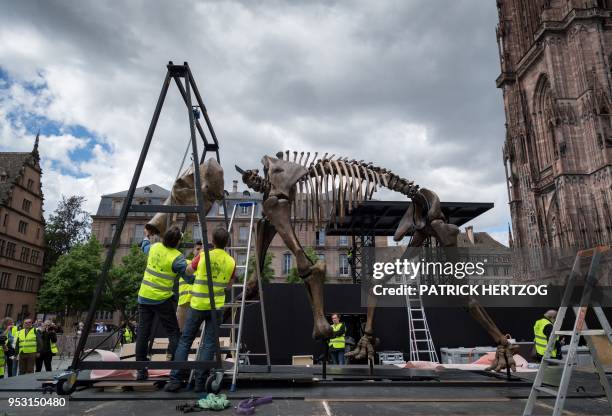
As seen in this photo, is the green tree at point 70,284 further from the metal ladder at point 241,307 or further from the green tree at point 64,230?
the metal ladder at point 241,307

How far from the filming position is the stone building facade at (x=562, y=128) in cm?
3232

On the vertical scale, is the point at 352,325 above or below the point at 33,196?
below

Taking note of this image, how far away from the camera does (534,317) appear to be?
15.0 metres

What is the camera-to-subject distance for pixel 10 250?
124ft

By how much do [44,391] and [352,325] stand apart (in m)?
12.1

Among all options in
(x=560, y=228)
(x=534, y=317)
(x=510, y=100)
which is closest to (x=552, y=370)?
(x=534, y=317)

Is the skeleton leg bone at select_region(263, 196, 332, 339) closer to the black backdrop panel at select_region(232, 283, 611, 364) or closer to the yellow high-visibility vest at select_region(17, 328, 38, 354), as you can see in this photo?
the black backdrop panel at select_region(232, 283, 611, 364)

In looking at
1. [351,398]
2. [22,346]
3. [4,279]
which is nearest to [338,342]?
Answer: [351,398]

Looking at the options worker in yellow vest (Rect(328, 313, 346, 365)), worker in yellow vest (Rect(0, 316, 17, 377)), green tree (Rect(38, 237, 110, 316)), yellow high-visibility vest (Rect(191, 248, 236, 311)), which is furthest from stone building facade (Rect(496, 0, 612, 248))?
green tree (Rect(38, 237, 110, 316))

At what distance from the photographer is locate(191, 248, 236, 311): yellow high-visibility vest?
544 centimetres

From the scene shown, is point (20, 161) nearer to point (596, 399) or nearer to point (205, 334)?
point (205, 334)

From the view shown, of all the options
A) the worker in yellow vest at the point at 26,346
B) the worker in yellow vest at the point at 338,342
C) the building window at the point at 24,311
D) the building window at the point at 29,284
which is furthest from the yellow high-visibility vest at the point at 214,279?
the building window at the point at 29,284

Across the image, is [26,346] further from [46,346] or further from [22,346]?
[46,346]

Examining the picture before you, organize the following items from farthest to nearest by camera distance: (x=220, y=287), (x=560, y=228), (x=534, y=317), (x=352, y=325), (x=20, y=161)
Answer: (x=20, y=161)
(x=560, y=228)
(x=352, y=325)
(x=534, y=317)
(x=220, y=287)
